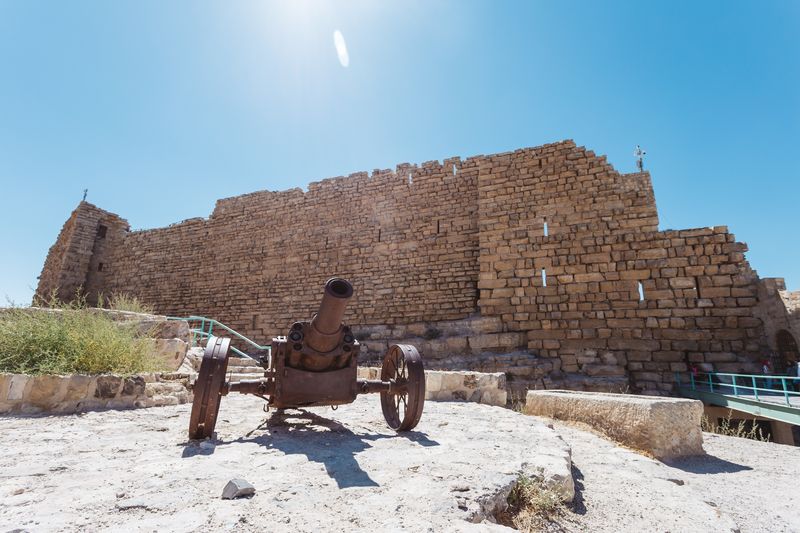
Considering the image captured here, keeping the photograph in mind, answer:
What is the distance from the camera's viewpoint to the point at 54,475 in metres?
2.13

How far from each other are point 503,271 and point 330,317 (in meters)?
6.74

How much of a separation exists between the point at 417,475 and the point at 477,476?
1.06 feet

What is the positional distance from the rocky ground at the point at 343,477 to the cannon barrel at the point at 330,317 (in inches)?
29.2

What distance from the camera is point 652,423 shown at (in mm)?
3881

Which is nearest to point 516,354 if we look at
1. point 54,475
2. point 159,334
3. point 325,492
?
point 159,334

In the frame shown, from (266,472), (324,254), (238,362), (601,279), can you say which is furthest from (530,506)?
(324,254)

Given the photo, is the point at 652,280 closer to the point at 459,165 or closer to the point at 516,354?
the point at 516,354

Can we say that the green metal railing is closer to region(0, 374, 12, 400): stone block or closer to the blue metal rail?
region(0, 374, 12, 400): stone block

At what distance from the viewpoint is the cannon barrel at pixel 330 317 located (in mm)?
3196

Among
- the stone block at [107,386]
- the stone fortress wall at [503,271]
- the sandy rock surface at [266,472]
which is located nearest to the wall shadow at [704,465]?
the sandy rock surface at [266,472]

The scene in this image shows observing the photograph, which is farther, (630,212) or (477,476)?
(630,212)

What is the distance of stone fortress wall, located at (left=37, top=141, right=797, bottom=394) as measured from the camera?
789 centimetres

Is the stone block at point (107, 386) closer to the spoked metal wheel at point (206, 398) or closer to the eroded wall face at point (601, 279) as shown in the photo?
the spoked metal wheel at point (206, 398)

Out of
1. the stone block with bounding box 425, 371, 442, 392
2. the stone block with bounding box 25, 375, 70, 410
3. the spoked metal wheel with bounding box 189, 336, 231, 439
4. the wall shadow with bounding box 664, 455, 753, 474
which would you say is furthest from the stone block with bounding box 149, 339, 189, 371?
the wall shadow with bounding box 664, 455, 753, 474
